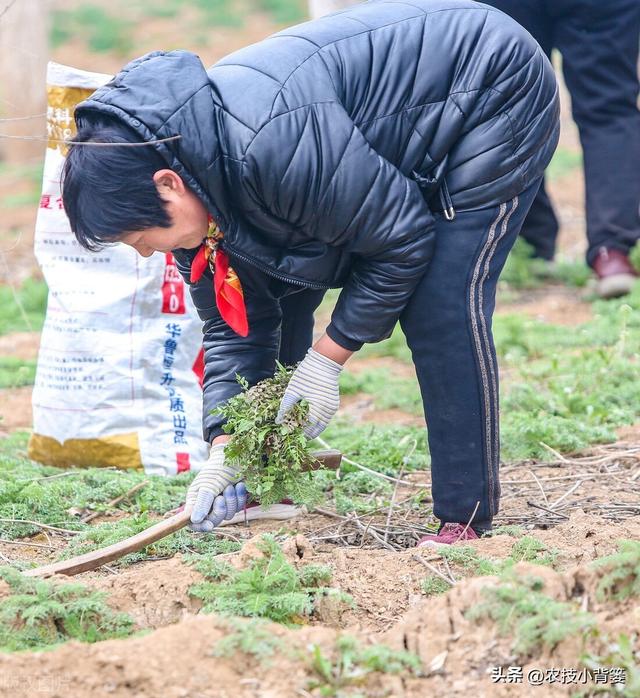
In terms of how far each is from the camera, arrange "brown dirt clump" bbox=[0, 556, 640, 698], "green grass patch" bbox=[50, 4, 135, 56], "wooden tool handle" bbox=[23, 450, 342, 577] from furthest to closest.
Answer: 1. "green grass patch" bbox=[50, 4, 135, 56]
2. "wooden tool handle" bbox=[23, 450, 342, 577]
3. "brown dirt clump" bbox=[0, 556, 640, 698]

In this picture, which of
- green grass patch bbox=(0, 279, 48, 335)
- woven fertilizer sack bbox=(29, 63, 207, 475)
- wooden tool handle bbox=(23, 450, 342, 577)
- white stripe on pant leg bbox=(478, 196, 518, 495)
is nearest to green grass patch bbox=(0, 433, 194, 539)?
woven fertilizer sack bbox=(29, 63, 207, 475)

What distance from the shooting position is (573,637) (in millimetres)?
1984

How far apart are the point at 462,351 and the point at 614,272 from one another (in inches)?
129

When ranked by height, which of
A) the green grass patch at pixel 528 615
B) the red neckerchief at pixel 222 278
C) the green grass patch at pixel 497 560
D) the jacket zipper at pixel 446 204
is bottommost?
the green grass patch at pixel 497 560

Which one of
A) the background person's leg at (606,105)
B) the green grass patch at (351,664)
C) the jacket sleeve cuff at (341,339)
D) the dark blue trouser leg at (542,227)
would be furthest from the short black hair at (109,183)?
the dark blue trouser leg at (542,227)

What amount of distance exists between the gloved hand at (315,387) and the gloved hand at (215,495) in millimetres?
256

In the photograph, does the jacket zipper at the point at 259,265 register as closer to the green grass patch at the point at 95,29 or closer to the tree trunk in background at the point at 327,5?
the tree trunk in background at the point at 327,5

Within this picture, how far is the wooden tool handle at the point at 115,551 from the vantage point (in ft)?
8.60

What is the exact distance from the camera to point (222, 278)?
268 centimetres

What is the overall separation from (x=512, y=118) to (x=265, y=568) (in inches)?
51.3

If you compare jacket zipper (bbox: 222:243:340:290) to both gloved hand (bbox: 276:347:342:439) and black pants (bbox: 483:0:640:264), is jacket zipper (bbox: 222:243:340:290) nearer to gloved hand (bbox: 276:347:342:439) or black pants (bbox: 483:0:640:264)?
gloved hand (bbox: 276:347:342:439)

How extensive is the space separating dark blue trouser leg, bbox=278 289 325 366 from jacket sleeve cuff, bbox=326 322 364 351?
52 cm

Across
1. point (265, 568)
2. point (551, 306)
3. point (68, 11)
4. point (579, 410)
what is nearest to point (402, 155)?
point (265, 568)

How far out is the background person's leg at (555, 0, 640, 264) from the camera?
5.33m
